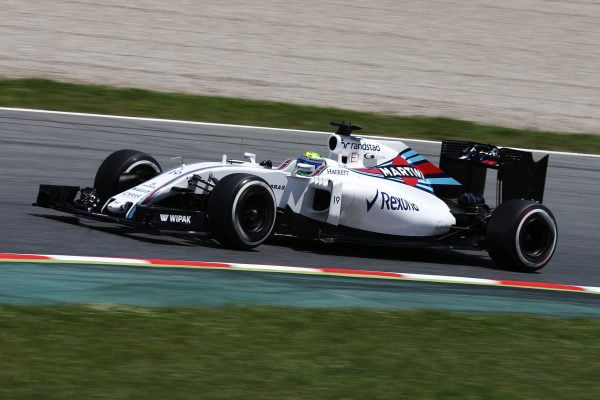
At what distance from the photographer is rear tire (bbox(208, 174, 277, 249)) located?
8034mm

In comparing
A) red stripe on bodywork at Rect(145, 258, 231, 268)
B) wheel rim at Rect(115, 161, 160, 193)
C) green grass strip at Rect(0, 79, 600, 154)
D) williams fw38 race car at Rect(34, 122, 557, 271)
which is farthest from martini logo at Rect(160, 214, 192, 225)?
green grass strip at Rect(0, 79, 600, 154)

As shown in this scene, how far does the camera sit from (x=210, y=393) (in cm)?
466

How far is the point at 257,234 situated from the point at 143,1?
15.0 meters

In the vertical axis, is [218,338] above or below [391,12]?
below

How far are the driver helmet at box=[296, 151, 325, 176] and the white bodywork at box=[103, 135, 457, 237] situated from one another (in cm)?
4

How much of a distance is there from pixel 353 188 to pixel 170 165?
4001 mm

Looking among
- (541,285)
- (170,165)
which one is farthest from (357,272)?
(170,165)

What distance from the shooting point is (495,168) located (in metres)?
9.91

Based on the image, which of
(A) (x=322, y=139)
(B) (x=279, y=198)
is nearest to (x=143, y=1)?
(A) (x=322, y=139)

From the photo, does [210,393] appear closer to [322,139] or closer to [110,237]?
[110,237]

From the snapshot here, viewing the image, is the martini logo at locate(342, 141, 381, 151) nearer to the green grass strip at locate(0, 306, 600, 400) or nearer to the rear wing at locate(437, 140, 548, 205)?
the rear wing at locate(437, 140, 548, 205)

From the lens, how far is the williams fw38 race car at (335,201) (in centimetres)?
819

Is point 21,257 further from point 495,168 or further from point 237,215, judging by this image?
point 495,168

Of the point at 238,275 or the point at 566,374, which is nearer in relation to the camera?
the point at 566,374
